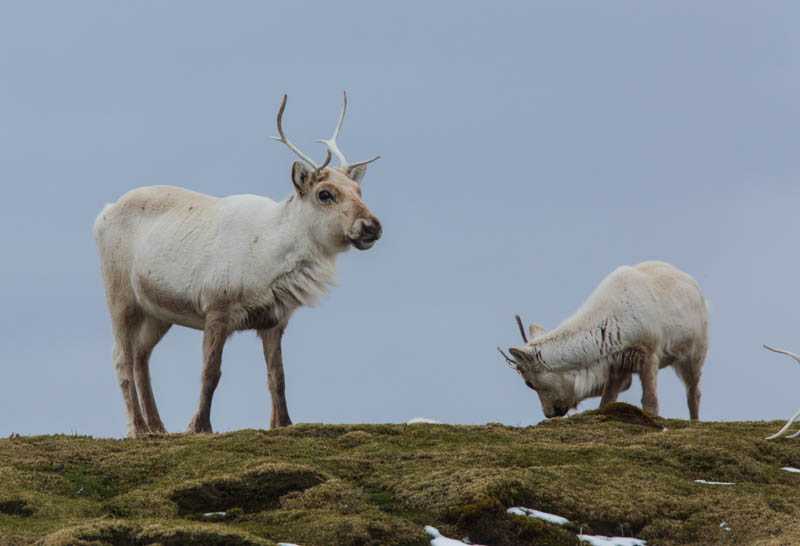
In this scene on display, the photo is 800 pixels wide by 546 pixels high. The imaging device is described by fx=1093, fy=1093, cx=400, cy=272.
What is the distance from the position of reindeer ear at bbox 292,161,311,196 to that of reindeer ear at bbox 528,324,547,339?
6.46 metres

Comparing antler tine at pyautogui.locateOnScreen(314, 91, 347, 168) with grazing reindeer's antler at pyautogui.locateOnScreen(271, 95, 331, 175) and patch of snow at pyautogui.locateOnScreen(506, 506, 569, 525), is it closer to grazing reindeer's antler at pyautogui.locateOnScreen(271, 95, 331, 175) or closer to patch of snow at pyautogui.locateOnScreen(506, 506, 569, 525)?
grazing reindeer's antler at pyautogui.locateOnScreen(271, 95, 331, 175)

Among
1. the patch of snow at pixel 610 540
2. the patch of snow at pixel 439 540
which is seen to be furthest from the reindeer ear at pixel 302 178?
the patch of snow at pixel 610 540

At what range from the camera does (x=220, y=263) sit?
13633 millimetres

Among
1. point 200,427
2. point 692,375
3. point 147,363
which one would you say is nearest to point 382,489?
point 200,427

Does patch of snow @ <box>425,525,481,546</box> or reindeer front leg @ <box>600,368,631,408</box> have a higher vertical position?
reindeer front leg @ <box>600,368,631,408</box>

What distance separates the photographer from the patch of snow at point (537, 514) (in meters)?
9.26

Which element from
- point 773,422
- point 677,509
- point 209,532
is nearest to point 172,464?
point 209,532

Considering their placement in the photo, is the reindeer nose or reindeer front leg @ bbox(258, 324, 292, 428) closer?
the reindeer nose

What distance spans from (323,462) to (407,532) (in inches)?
78.1

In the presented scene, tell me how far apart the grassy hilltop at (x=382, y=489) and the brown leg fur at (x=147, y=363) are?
2.70 m

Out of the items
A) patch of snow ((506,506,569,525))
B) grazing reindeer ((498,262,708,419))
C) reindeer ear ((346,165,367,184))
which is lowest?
patch of snow ((506,506,569,525))

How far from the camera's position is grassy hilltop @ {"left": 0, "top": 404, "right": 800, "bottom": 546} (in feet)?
28.8

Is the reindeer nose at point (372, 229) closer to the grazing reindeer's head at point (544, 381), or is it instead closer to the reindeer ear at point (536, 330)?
the grazing reindeer's head at point (544, 381)

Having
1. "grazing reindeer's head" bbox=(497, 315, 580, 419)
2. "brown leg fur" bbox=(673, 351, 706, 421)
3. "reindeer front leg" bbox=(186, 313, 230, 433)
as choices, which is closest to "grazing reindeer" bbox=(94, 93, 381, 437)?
"reindeer front leg" bbox=(186, 313, 230, 433)
